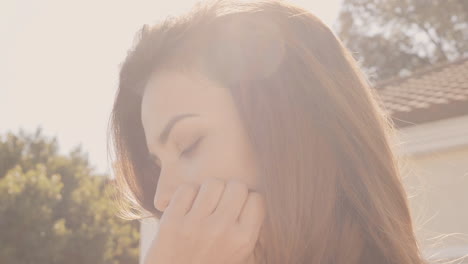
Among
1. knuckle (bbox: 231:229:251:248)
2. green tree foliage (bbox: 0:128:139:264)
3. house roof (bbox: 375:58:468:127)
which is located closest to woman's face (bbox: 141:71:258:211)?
knuckle (bbox: 231:229:251:248)

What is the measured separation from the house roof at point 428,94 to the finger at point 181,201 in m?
3.95

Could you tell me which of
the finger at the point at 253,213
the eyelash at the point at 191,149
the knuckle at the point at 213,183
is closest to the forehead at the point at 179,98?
the eyelash at the point at 191,149

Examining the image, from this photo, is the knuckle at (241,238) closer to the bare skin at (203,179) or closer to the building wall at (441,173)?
the bare skin at (203,179)

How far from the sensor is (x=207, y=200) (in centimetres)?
183

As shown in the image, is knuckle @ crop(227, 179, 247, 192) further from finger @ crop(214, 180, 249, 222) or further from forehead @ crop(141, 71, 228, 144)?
forehead @ crop(141, 71, 228, 144)

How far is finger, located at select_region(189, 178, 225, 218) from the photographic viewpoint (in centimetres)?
182

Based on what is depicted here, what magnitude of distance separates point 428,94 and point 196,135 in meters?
6.80

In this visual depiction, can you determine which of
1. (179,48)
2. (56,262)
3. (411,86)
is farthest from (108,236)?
(179,48)

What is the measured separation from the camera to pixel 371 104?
2.09m

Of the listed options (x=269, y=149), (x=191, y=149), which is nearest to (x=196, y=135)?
(x=191, y=149)

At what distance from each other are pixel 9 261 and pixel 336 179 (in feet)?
56.7

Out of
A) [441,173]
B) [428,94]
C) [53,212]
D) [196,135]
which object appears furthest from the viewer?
[53,212]

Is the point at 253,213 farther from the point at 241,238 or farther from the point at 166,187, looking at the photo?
the point at 166,187

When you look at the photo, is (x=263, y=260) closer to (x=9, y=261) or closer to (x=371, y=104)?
(x=371, y=104)
